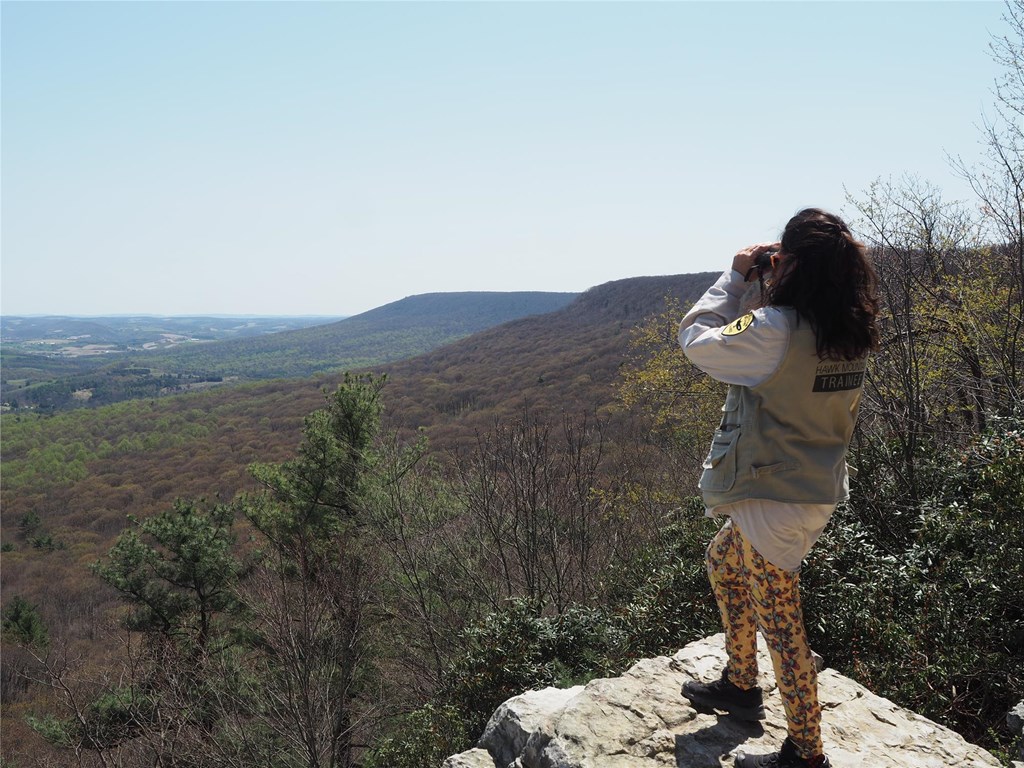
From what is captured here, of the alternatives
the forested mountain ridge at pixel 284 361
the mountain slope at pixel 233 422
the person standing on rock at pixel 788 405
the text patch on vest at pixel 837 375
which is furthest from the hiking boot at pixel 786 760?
the forested mountain ridge at pixel 284 361

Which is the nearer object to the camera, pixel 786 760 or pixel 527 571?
pixel 786 760

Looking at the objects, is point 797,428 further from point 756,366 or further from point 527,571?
point 527,571

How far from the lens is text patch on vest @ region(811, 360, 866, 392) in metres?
2.11

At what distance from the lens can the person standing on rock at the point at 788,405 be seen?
2061 mm

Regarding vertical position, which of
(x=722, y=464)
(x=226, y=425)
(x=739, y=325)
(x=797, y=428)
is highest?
(x=739, y=325)

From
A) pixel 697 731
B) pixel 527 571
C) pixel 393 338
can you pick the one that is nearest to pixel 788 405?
pixel 697 731

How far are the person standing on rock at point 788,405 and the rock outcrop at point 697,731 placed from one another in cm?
31

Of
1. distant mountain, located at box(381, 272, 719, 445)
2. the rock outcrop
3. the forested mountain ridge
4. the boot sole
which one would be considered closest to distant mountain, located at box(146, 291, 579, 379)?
the forested mountain ridge

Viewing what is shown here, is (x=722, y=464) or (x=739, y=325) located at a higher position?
(x=739, y=325)

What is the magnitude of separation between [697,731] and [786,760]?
0.49 metres

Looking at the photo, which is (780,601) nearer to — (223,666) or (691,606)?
(691,606)

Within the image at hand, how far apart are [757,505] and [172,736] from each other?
1201 centimetres

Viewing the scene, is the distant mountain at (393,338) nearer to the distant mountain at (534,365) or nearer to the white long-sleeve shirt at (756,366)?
the distant mountain at (534,365)

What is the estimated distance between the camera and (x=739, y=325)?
2096 millimetres
